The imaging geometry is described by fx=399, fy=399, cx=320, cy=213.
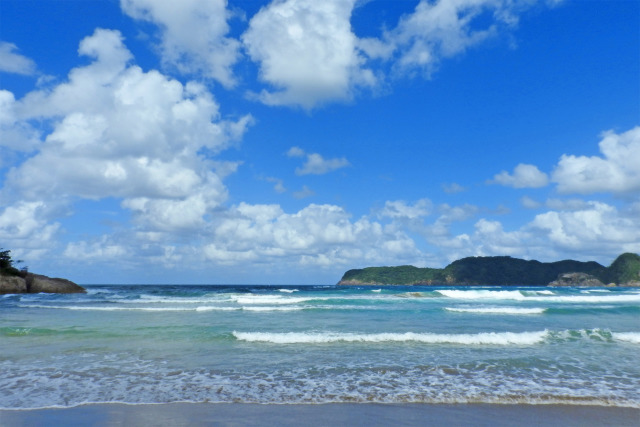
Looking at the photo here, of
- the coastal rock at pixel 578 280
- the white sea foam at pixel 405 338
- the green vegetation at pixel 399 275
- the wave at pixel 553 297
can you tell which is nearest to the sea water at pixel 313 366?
the white sea foam at pixel 405 338

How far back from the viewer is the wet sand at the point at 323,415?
6230 millimetres

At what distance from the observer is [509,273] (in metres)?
159

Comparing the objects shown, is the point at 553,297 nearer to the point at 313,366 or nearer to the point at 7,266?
the point at 313,366

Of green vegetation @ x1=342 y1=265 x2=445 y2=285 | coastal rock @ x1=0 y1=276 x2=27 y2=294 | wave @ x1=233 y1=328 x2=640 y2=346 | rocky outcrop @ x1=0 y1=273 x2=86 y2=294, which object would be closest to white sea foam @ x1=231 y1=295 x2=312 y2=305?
wave @ x1=233 y1=328 x2=640 y2=346

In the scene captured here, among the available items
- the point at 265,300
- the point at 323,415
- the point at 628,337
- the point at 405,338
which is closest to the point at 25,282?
the point at 265,300

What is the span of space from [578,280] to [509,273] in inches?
961

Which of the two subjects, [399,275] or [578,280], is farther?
[399,275]

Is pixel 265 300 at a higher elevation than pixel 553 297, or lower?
higher

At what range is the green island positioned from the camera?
140m

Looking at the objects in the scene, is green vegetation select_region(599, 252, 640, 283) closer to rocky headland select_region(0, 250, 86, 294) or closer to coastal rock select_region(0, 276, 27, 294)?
rocky headland select_region(0, 250, 86, 294)

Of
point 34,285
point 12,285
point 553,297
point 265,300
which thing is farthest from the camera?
point 34,285

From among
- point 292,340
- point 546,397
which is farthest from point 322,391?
point 292,340

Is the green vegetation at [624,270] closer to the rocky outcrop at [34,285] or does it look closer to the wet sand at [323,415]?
the rocky outcrop at [34,285]

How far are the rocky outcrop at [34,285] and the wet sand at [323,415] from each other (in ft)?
193
